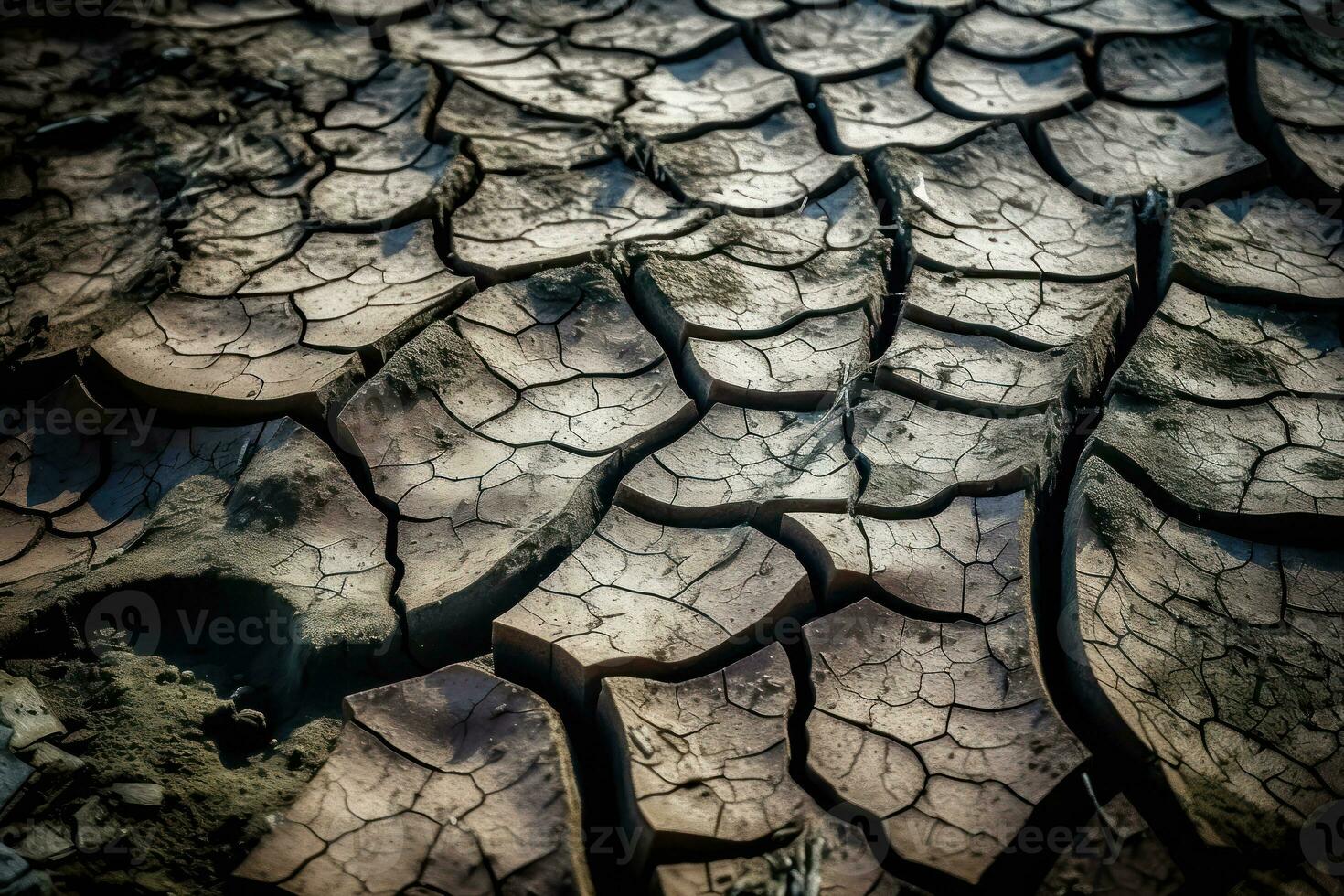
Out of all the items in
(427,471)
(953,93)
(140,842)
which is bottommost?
(140,842)

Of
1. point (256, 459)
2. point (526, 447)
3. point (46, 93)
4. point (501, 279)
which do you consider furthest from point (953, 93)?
point (46, 93)

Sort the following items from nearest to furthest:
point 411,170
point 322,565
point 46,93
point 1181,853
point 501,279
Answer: point 1181,853 → point 322,565 → point 501,279 → point 411,170 → point 46,93

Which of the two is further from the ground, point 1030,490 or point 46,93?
point 1030,490

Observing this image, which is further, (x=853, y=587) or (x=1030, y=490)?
(x=1030, y=490)

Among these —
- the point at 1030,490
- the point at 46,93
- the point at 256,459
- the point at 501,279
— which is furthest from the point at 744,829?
the point at 46,93

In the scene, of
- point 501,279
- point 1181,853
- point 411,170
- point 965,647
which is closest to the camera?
point 1181,853

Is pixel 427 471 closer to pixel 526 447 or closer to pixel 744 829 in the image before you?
pixel 526 447
